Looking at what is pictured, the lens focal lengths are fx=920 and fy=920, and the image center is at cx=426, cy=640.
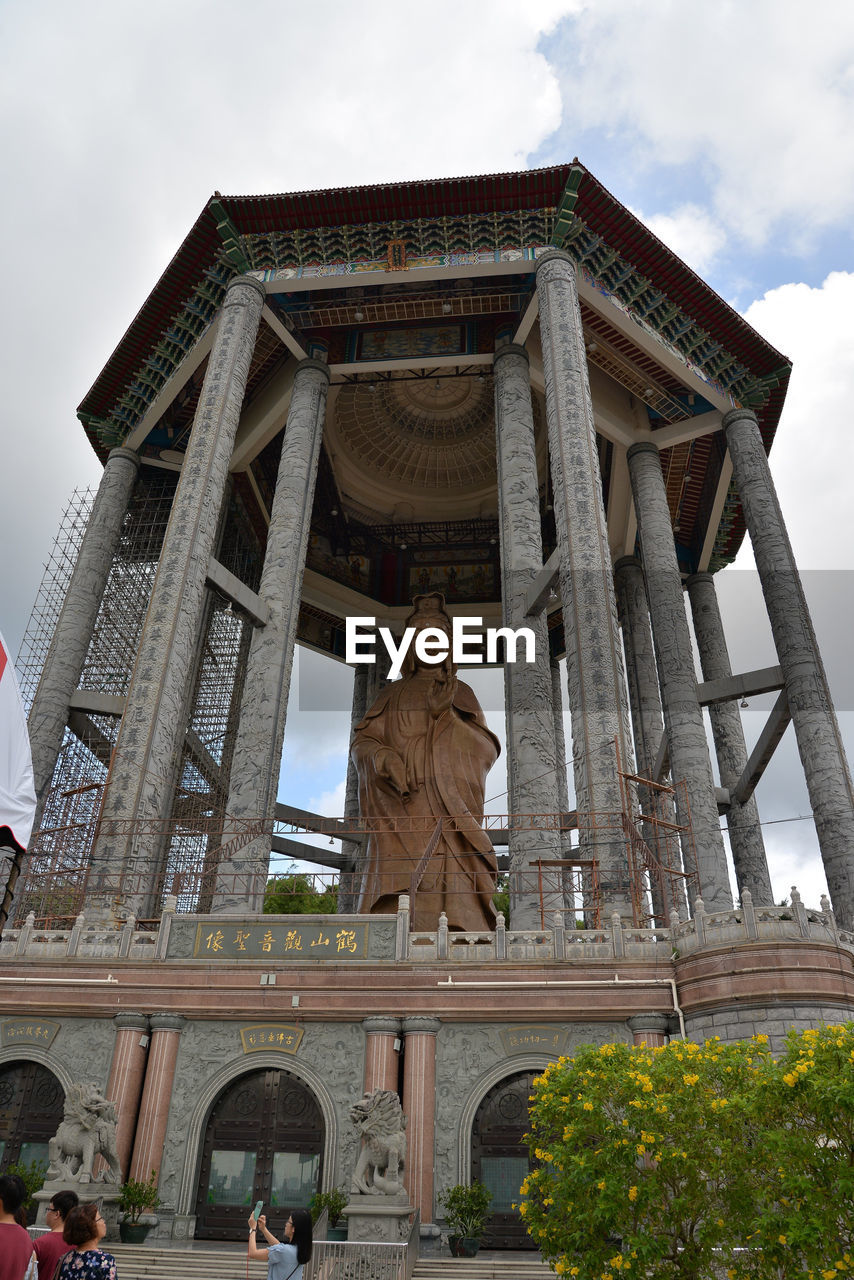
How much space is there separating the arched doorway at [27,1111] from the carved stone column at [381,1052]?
465 cm

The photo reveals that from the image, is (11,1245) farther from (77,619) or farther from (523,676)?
(77,619)

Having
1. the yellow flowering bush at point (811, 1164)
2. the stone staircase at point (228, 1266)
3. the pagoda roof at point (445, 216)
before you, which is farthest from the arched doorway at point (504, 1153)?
the pagoda roof at point (445, 216)

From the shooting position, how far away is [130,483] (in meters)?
27.9

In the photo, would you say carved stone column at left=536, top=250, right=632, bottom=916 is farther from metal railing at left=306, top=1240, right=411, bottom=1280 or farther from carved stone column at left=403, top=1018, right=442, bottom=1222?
metal railing at left=306, top=1240, right=411, bottom=1280

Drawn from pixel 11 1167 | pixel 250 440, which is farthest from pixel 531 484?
pixel 11 1167

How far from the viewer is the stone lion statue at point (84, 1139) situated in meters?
11.6

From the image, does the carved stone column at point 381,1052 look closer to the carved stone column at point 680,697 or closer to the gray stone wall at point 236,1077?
the gray stone wall at point 236,1077

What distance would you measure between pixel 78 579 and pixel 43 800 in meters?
6.31

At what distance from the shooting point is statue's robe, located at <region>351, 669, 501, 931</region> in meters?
20.4

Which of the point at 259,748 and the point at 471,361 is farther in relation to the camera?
the point at 471,361

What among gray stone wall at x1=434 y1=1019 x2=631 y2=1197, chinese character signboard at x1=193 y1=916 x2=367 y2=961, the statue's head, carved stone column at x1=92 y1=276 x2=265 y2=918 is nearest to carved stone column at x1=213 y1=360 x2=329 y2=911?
carved stone column at x1=92 y1=276 x2=265 y2=918

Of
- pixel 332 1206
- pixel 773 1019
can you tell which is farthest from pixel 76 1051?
pixel 773 1019

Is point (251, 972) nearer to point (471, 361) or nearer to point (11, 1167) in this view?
point (11, 1167)

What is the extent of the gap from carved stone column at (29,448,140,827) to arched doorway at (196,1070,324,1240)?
38.1 ft
